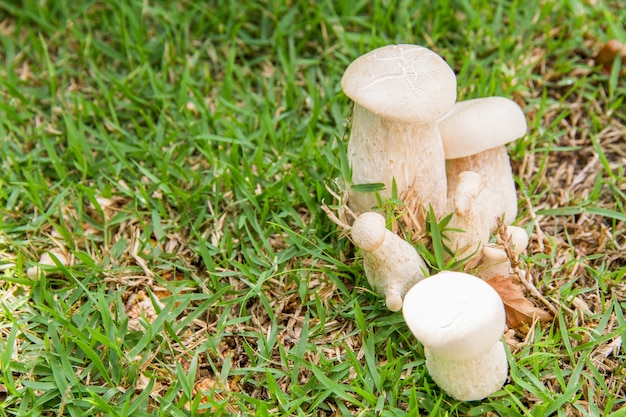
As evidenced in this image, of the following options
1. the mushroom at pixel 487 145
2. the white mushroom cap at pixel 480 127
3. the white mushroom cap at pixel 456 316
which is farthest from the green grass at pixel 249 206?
the white mushroom cap at pixel 480 127

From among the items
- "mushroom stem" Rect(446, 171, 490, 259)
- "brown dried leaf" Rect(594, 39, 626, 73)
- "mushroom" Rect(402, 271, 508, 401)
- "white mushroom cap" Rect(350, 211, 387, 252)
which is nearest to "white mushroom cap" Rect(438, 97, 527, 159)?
"mushroom stem" Rect(446, 171, 490, 259)

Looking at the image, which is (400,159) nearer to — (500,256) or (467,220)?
(467,220)

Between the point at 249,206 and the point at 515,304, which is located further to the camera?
the point at 249,206

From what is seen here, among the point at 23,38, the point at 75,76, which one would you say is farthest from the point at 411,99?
the point at 23,38

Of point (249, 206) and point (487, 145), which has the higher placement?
point (487, 145)

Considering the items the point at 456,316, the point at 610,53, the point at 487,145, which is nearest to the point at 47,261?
the point at 456,316

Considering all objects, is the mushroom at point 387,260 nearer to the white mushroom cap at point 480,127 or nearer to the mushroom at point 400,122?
the mushroom at point 400,122

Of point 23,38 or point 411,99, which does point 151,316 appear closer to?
point 411,99
